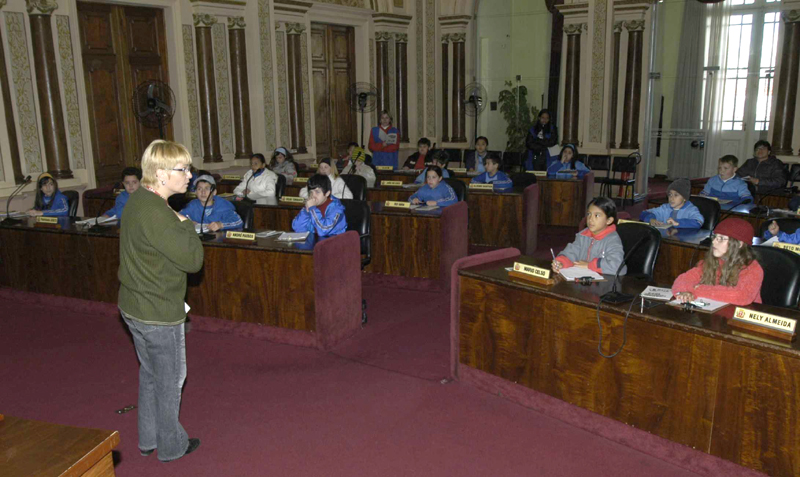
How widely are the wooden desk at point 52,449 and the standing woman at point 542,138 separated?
8892 mm

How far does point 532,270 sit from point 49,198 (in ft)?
16.7

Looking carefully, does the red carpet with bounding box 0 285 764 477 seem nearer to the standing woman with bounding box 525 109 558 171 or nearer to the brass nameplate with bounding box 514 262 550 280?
the brass nameplate with bounding box 514 262 550 280

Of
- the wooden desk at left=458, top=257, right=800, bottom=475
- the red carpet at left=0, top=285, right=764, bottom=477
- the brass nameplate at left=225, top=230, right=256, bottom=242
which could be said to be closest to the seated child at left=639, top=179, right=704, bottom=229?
the wooden desk at left=458, top=257, right=800, bottom=475

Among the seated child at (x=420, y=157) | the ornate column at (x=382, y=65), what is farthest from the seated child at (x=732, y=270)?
the ornate column at (x=382, y=65)

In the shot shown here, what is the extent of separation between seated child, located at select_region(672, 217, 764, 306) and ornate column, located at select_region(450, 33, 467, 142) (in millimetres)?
9303

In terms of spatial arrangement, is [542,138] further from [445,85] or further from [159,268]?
[159,268]

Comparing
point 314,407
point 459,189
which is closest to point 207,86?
point 459,189

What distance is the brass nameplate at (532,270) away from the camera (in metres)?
3.29

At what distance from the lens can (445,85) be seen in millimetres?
12164

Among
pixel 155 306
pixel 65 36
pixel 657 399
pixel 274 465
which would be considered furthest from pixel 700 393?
pixel 65 36

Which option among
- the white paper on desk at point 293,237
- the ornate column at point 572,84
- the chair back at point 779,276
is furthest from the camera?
the ornate column at point 572,84

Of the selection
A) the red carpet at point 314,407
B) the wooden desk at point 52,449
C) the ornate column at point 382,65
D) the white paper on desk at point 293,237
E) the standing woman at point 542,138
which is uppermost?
the ornate column at point 382,65

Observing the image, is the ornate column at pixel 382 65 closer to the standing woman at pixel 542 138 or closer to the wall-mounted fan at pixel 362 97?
the wall-mounted fan at pixel 362 97

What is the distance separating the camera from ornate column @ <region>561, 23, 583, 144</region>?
10414 millimetres
